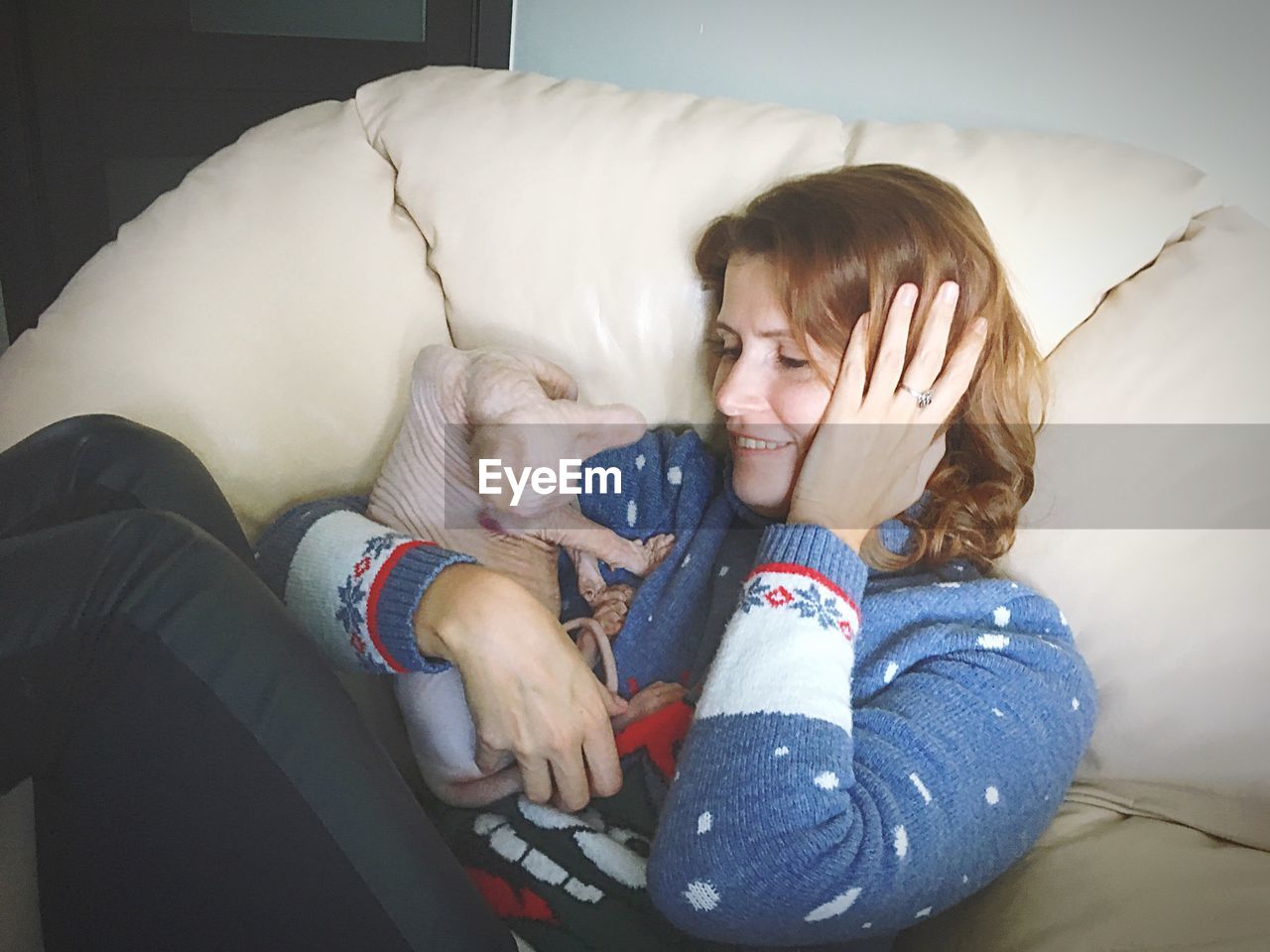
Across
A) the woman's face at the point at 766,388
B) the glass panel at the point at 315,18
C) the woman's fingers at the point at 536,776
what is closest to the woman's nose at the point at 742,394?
the woman's face at the point at 766,388

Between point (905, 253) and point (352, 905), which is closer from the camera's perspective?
point (352, 905)

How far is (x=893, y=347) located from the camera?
0.96 meters

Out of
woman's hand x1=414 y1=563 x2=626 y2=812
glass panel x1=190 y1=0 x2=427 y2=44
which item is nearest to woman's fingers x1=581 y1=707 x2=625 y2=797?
woman's hand x1=414 y1=563 x2=626 y2=812

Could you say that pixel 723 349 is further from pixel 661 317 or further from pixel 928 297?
pixel 928 297

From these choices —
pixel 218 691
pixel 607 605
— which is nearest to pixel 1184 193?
pixel 607 605

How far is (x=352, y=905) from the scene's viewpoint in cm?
70

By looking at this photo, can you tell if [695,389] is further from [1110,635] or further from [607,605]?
[1110,635]

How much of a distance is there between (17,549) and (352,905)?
34cm

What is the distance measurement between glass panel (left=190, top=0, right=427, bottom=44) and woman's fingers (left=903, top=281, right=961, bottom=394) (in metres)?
1.35

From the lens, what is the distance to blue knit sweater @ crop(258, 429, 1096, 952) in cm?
77

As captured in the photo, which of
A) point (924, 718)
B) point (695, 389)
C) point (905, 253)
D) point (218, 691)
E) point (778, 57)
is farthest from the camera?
point (778, 57)

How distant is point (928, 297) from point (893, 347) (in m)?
0.07

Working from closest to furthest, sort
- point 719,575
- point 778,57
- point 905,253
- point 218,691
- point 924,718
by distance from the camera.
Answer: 1. point 218,691
2. point 924,718
3. point 905,253
4. point 719,575
5. point 778,57

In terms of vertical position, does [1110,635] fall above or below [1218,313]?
below
